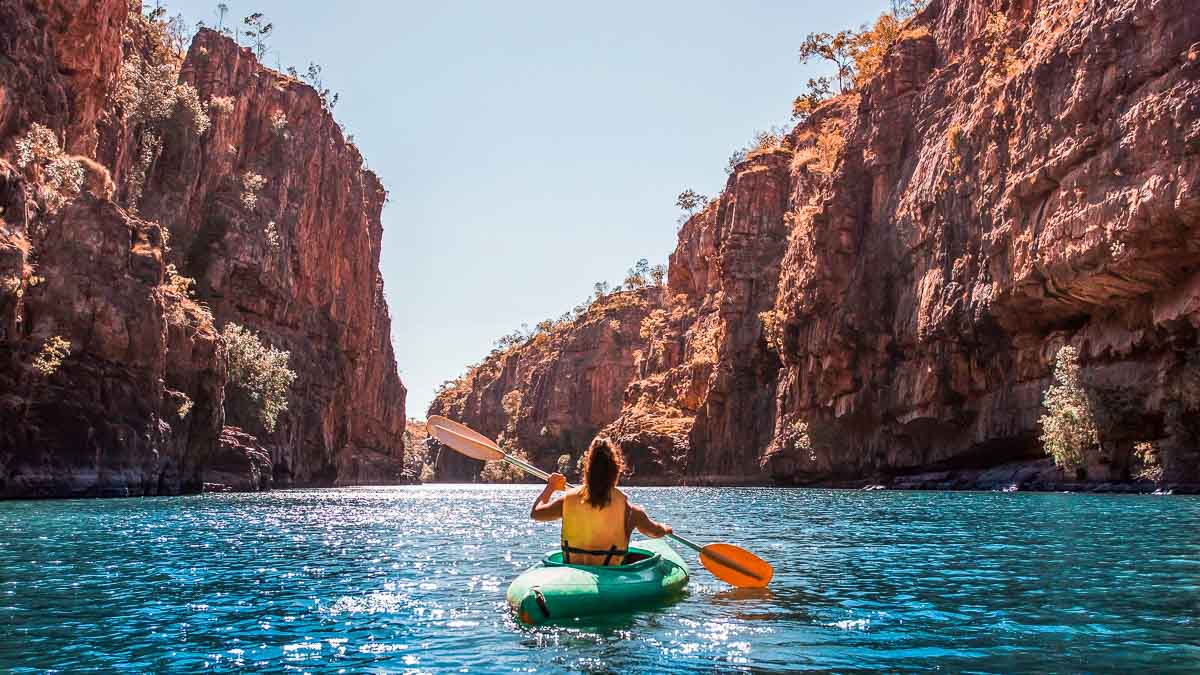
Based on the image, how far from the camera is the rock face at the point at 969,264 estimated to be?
43250 millimetres

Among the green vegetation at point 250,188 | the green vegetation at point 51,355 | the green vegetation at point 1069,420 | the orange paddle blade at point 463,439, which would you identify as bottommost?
the orange paddle blade at point 463,439

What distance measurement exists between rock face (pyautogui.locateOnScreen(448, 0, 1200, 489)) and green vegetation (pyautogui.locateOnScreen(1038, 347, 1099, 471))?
2.52 ft

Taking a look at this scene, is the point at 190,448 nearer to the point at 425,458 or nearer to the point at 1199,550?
the point at 1199,550

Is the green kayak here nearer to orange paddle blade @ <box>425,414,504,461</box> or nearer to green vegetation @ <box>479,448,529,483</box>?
orange paddle blade @ <box>425,414,504,461</box>

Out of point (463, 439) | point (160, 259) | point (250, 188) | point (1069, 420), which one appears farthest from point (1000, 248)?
point (250, 188)

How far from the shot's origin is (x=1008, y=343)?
57938 millimetres

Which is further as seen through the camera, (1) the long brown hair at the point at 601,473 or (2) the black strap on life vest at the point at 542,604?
(1) the long brown hair at the point at 601,473

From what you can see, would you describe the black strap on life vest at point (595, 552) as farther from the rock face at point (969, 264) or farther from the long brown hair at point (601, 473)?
the rock face at point (969, 264)

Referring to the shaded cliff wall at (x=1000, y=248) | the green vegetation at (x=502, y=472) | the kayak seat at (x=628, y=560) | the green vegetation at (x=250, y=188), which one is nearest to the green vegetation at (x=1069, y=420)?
the shaded cliff wall at (x=1000, y=248)

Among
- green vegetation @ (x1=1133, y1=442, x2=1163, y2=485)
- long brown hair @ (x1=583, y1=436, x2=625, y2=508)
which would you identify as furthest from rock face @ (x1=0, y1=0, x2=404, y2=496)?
green vegetation @ (x1=1133, y1=442, x2=1163, y2=485)

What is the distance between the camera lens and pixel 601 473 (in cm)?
1124

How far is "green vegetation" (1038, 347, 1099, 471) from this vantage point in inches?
1820

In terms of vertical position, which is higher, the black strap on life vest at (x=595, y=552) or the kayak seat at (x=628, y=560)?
the black strap on life vest at (x=595, y=552)

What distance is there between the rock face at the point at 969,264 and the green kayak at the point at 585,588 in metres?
37.0
